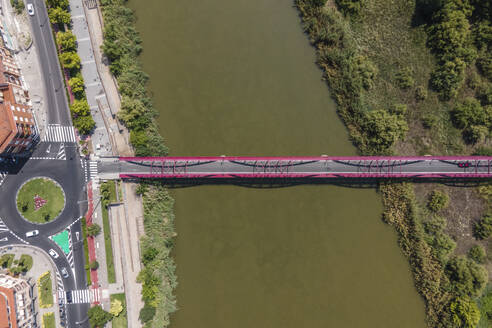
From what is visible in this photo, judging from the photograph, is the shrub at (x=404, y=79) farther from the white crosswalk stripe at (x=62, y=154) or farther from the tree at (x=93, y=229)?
the white crosswalk stripe at (x=62, y=154)

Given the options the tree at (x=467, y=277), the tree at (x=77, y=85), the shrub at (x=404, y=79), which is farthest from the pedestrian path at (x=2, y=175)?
the tree at (x=467, y=277)

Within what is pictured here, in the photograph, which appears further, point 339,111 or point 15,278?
point 339,111

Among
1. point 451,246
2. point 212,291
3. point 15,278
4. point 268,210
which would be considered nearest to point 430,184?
point 451,246

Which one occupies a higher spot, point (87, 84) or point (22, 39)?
point (22, 39)

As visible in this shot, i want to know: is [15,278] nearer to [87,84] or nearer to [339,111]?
[87,84]

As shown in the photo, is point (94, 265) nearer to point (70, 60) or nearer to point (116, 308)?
point (116, 308)

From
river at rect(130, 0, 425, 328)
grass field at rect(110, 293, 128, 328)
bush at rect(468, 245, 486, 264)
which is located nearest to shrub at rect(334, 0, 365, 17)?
river at rect(130, 0, 425, 328)
